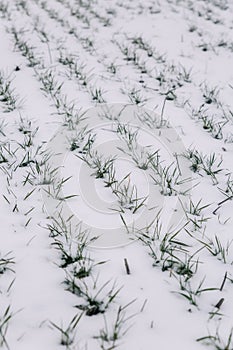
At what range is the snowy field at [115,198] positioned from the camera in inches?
73.3

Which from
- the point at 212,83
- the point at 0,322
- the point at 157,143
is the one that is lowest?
the point at 0,322

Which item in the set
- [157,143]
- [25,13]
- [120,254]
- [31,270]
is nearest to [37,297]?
[31,270]

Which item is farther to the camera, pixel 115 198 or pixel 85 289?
pixel 115 198

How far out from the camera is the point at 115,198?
9.10 ft

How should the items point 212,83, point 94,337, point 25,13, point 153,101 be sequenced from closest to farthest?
point 94,337 < point 153,101 < point 212,83 < point 25,13

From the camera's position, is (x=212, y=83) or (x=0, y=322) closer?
(x=0, y=322)

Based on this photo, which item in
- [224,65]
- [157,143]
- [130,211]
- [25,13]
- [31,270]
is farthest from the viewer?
[25,13]

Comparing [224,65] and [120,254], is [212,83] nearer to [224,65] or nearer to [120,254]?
[224,65]

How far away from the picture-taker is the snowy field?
6.11 feet

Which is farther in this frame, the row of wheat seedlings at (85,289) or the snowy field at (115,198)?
the snowy field at (115,198)

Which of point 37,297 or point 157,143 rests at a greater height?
point 157,143

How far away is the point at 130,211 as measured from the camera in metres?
2.65

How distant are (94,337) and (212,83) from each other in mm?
3880

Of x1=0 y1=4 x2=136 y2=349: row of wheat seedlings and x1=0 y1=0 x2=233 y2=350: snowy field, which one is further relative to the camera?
x1=0 y1=0 x2=233 y2=350: snowy field
